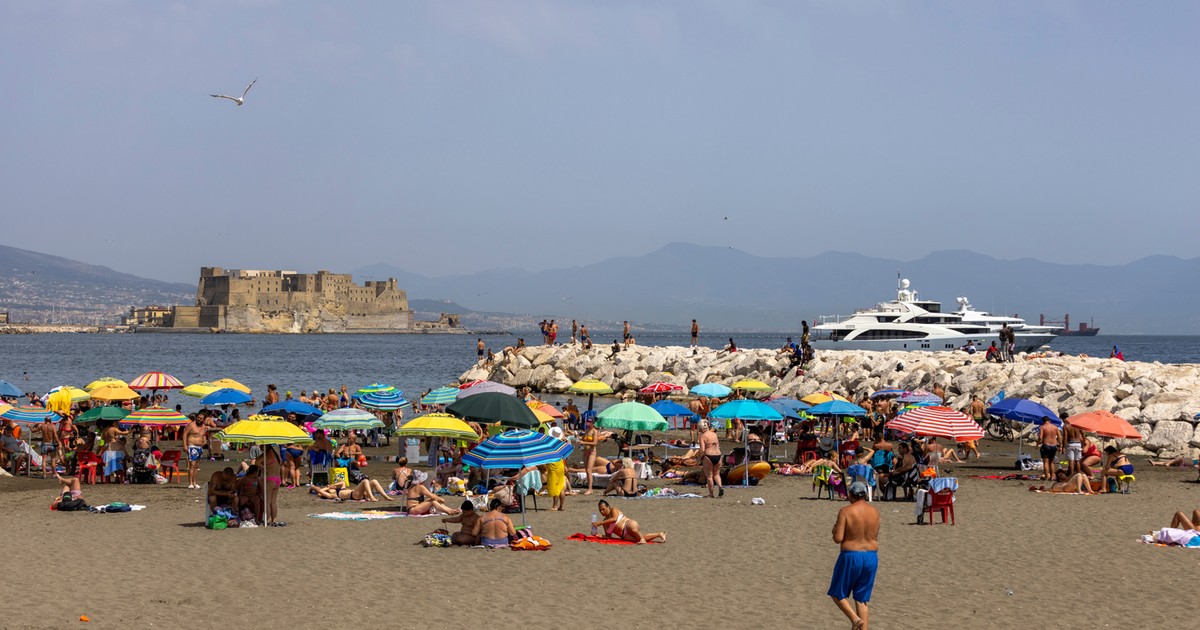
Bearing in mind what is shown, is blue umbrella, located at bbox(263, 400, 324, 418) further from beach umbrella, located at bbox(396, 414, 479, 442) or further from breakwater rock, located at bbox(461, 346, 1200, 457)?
breakwater rock, located at bbox(461, 346, 1200, 457)

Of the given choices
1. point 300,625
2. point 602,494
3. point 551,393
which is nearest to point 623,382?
point 551,393

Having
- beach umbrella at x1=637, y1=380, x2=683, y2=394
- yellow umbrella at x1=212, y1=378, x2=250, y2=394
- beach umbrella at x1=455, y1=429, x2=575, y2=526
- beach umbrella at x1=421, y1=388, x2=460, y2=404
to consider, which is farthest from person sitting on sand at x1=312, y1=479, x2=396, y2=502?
beach umbrella at x1=637, y1=380, x2=683, y2=394

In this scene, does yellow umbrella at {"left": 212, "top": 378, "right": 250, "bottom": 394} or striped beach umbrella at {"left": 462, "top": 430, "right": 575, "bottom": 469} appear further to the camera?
yellow umbrella at {"left": 212, "top": 378, "right": 250, "bottom": 394}

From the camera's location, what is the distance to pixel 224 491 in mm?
13695

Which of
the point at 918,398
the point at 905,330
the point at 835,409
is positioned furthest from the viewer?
the point at 905,330

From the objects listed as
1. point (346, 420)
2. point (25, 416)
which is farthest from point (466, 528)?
point (25, 416)

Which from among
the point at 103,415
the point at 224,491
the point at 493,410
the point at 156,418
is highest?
the point at 493,410

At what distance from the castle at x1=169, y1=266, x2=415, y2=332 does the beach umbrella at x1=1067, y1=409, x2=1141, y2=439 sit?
176 m

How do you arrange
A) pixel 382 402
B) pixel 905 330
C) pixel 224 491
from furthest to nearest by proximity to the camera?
pixel 905 330 → pixel 382 402 → pixel 224 491

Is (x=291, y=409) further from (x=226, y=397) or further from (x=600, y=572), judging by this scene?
(x=600, y=572)

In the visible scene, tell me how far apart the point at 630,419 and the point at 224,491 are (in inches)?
266

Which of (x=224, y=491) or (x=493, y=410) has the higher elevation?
(x=493, y=410)

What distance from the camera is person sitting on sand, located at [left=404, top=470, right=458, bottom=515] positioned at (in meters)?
14.5

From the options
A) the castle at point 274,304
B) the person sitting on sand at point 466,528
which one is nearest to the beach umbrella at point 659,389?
the person sitting on sand at point 466,528
